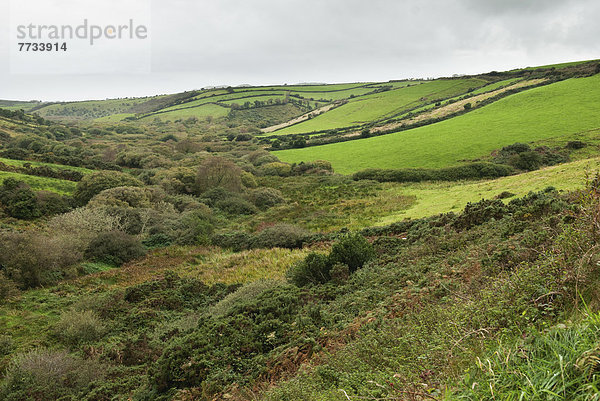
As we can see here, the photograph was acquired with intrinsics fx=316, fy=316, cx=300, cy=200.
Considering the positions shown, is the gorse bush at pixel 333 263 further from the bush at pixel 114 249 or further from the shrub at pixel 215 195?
the shrub at pixel 215 195

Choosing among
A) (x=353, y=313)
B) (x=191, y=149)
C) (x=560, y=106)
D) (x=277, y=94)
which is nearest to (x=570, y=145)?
(x=560, y=106)

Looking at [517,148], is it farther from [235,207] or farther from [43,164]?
[43,164]

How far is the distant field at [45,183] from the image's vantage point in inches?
1039

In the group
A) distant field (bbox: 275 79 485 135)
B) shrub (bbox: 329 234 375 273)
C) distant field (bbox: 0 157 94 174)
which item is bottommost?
shrub (bbox: 329 234 375 273)

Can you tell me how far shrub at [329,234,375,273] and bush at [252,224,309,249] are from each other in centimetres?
716

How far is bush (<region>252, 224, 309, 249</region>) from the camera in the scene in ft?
60.5

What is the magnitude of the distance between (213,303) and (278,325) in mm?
4706

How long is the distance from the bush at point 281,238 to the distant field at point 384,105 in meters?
64.0

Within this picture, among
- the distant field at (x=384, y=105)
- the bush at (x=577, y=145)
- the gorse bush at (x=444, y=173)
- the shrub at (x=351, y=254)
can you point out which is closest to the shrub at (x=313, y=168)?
the gorse bush at (x=444, y=173)

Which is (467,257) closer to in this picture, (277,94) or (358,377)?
(358,377)

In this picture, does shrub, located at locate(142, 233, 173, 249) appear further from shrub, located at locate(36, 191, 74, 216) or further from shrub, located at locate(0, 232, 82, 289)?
shrub, located at locate(36, 191, 74, 216)

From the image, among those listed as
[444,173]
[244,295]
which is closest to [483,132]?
[444,173]

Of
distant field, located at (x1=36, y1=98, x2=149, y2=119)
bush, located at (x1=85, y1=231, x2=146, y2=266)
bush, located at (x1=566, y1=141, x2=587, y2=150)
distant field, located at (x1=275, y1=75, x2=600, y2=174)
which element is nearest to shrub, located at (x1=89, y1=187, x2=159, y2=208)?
bush, located at (x1=85, y1=231, x2=146, y2=266)

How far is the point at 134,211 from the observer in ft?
72.9
